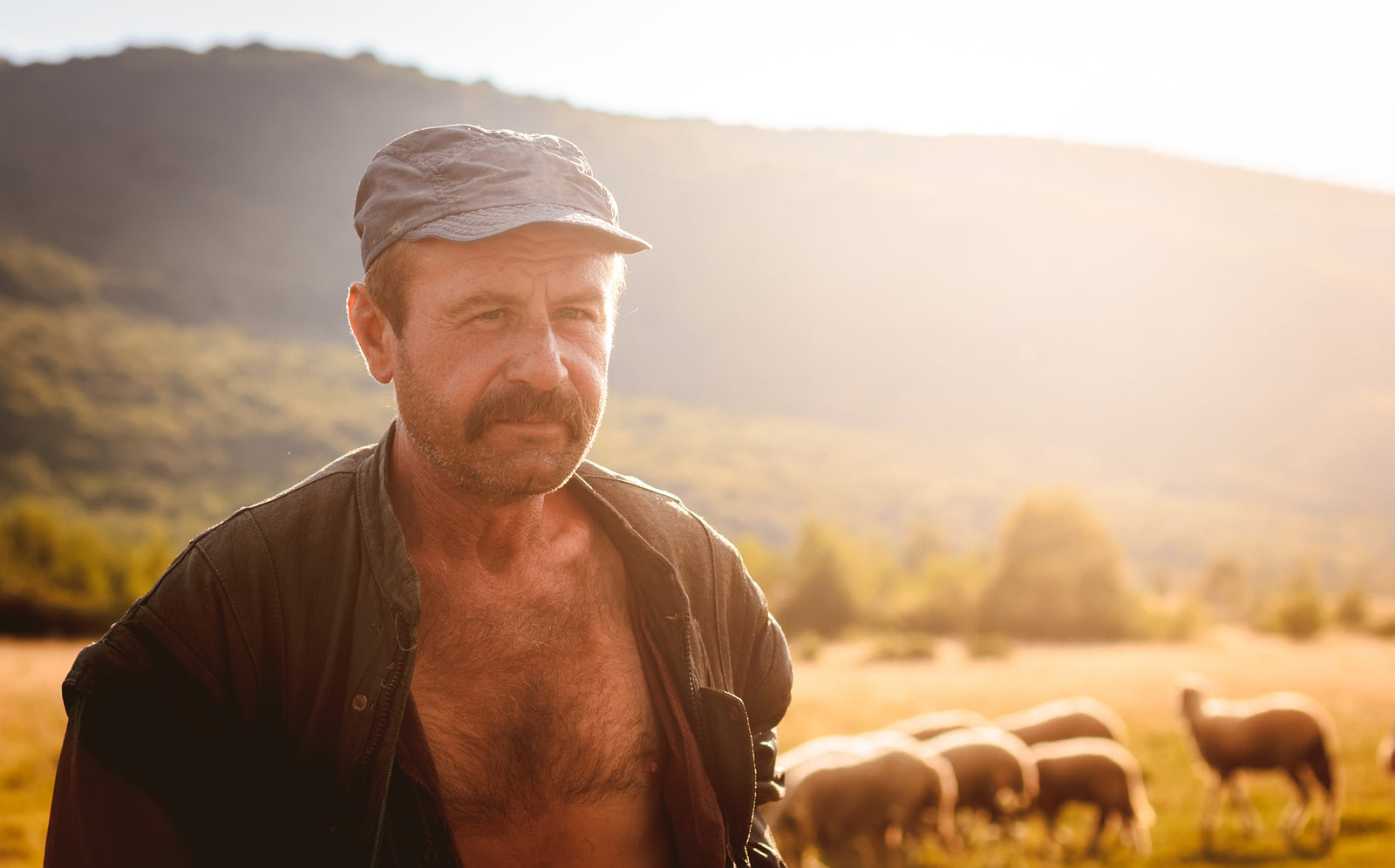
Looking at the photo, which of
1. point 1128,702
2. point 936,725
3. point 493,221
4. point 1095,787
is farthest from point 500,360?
point 1128,702

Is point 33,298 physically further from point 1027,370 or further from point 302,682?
point 302,682

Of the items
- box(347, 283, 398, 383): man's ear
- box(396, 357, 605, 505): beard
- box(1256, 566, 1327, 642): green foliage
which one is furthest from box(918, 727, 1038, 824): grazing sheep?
box(1256, 566, 1327, 642): green foliage

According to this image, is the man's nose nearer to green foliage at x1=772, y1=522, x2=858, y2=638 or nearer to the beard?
the beard

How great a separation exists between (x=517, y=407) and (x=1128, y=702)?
24319mm

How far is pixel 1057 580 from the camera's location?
43781 mm

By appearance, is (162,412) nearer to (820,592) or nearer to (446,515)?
(820,592)

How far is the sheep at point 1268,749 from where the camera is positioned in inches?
474

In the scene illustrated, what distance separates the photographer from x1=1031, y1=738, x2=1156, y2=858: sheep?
11008 millimetres

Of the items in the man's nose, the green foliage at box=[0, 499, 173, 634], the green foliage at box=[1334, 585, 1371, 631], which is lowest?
the green foliage at box=[0, 499, 173, 634]

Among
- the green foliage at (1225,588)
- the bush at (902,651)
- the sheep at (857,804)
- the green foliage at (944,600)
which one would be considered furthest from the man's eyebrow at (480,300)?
the green foliage at (1225,588)

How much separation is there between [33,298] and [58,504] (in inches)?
3426

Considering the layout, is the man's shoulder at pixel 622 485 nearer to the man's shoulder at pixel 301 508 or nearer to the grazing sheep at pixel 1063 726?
the man's shoulder at pixel 301 508

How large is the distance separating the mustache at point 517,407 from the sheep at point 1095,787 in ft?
34.4

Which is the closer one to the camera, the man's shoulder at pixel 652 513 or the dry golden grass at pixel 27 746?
the man's shoulder at pixel 652 513
